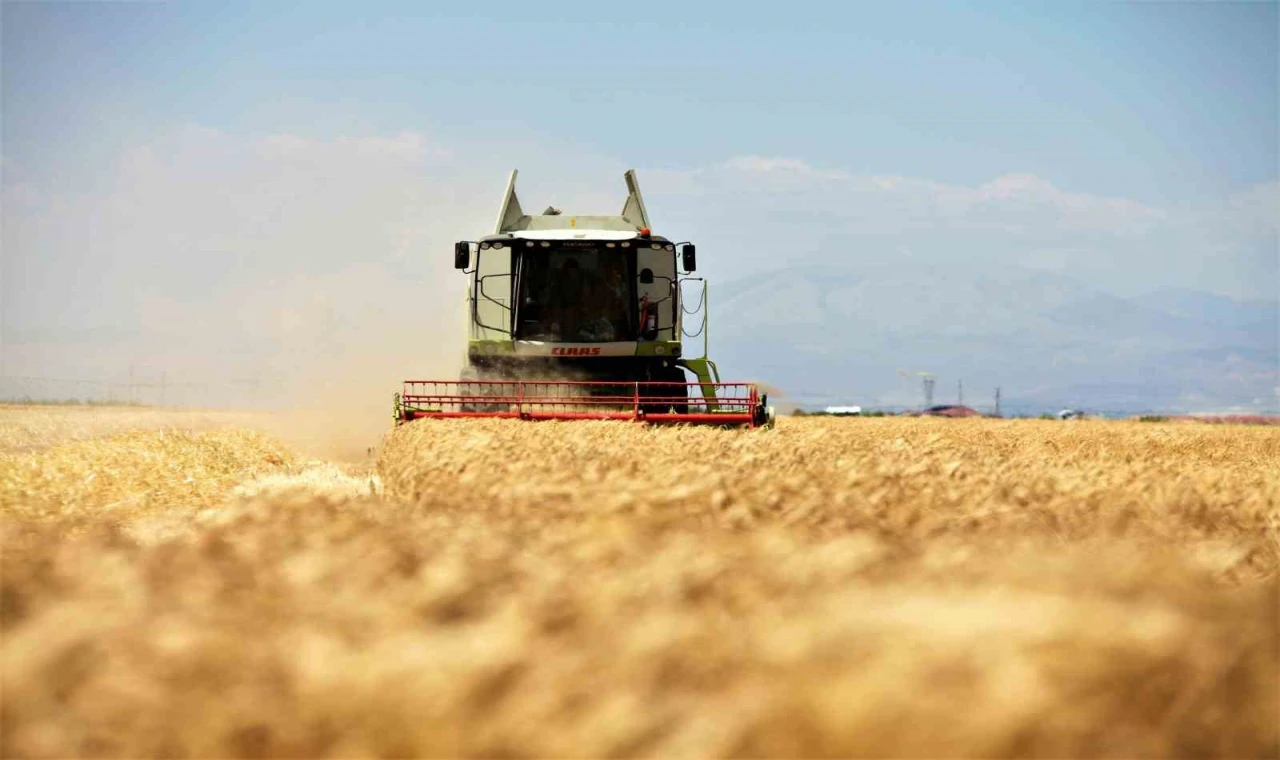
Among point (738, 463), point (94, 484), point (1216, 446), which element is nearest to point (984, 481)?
point (738, 463)

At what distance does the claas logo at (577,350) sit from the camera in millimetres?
17797

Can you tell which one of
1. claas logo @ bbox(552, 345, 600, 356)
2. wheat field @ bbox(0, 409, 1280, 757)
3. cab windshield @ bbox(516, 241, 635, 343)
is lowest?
wheat field @ bbox(0, 409, 1280, 757)

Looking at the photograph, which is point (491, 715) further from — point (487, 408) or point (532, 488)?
point (487, 408)

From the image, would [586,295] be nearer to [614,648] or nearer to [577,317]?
[577,317]

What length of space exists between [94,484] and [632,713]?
10676 mm

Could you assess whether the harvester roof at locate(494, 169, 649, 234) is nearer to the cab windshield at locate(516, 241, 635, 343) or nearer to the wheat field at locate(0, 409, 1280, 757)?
the cab windshield at locate(516, 241, 635, 343)

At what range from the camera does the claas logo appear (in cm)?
1780

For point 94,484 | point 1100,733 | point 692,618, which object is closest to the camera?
point 1100,733

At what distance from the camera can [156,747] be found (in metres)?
2.74

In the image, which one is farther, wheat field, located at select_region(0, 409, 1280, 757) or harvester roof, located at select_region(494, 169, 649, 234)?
harvester roof, located at select_region(494, 169, 649, 234)

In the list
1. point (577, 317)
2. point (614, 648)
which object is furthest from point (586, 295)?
point (614, 648)

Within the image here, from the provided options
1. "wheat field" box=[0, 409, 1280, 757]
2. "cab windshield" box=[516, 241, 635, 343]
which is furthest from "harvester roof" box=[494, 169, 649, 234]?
"wheat field" box=[0, 409, 1280, 757]

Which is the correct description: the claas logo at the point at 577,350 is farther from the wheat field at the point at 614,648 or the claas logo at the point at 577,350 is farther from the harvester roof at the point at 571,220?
the wheat field at the point at 614,648

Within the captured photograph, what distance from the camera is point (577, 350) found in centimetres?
1783
